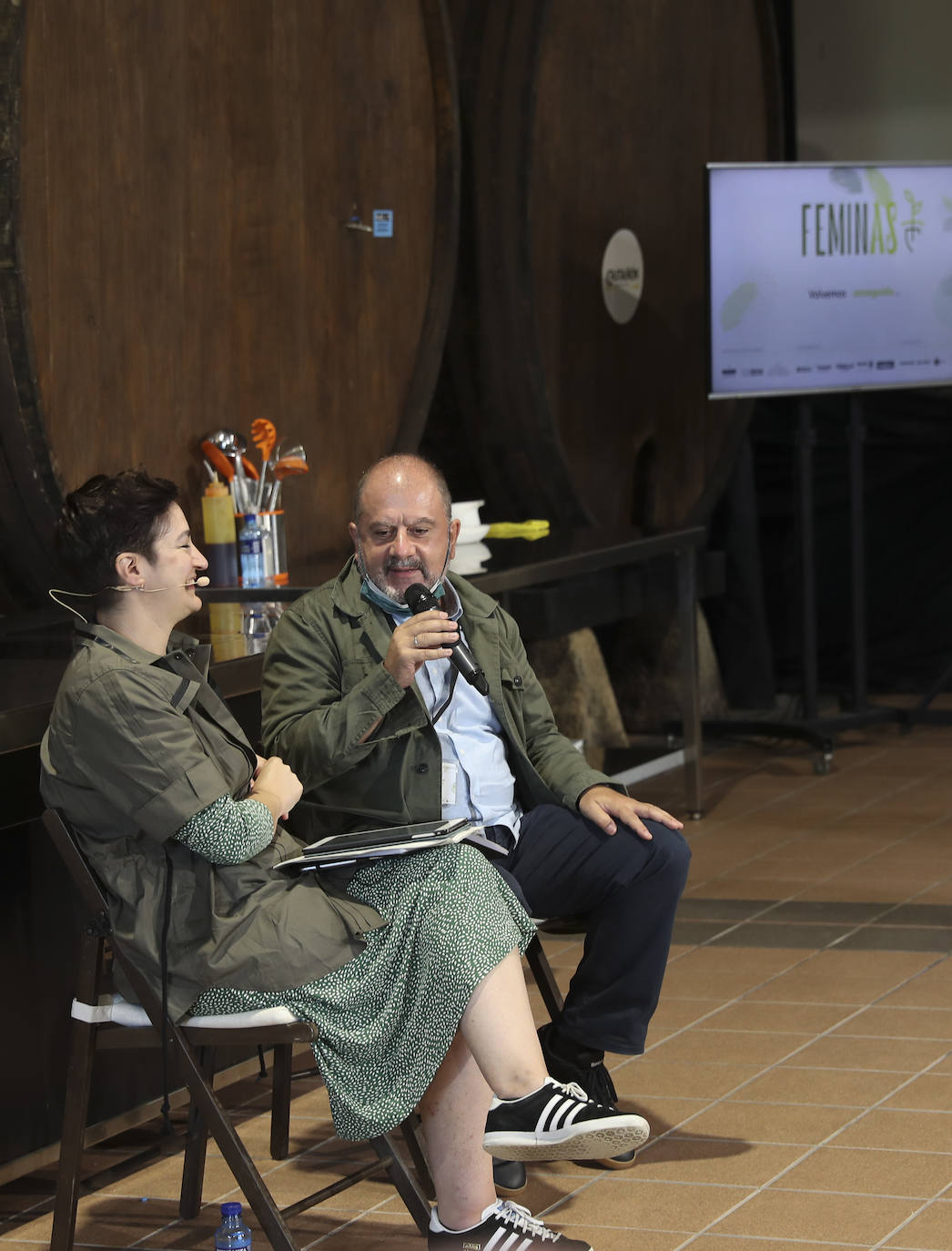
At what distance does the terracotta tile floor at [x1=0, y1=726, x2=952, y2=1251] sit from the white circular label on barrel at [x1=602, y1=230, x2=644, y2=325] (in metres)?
1.49

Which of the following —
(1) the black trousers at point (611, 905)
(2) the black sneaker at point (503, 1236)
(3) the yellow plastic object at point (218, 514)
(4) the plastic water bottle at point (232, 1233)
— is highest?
(3) the yellow plastic object at point (218, 514)

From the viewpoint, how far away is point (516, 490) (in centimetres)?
486

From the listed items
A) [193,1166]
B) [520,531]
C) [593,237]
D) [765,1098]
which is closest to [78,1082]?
[193,1166]

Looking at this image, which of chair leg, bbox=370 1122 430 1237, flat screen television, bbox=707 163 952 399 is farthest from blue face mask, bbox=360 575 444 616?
flat screen television, bbox=707 163 952 399

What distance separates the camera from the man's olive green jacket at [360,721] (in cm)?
261

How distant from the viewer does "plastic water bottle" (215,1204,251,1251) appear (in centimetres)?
230

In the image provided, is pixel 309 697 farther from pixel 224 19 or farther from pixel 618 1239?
pixel 224 19

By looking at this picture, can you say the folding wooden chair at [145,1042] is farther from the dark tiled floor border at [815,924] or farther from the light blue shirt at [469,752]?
the dark tiled floor border at [815,924]

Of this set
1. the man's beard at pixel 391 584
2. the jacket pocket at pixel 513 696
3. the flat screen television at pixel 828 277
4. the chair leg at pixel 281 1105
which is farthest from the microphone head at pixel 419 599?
the flat screen television at pixel 828 277

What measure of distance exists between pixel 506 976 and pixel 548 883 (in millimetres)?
420

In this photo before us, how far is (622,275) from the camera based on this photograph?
5.16 metres

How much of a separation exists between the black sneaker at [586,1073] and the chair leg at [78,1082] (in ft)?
2.33

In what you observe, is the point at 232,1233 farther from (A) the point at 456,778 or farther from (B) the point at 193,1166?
(A) the point at 456,778

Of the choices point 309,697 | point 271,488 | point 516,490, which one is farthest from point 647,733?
point 309,697
